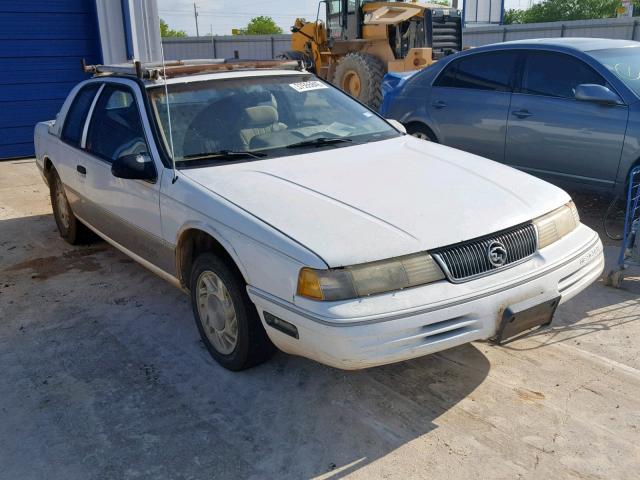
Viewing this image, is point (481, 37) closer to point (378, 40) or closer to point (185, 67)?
point (378, 40)

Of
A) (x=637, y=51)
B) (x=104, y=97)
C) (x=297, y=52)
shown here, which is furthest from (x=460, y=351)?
(x=297, y=52)

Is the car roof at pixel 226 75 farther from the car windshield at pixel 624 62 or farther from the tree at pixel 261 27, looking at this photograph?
the tree at pixel 261 27

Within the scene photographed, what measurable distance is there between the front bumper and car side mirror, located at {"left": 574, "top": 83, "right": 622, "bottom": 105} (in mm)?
3013

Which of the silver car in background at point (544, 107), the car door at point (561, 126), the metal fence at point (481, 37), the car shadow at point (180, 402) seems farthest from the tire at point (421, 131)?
the metal fence at point (481, 37)

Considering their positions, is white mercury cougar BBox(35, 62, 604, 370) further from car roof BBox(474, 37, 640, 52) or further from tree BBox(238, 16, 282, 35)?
tree BBox(238, 16, 282, 35)

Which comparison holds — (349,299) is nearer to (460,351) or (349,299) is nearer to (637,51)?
(460,351)

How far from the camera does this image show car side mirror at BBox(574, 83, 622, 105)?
5.43 m

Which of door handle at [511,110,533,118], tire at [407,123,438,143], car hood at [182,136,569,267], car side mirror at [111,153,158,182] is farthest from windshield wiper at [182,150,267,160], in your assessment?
tire at [407,123,438,143]

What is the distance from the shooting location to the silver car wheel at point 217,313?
3391 millimetres

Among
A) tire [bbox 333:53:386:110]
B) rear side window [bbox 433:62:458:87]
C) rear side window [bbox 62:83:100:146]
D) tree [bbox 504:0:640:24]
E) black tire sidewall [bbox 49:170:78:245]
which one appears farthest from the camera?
tree [bbox 504:0:640:24]

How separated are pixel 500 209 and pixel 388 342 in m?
0.99

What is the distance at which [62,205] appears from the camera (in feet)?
19.1

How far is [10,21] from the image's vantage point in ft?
31.7

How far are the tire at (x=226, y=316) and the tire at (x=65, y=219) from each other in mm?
2487
